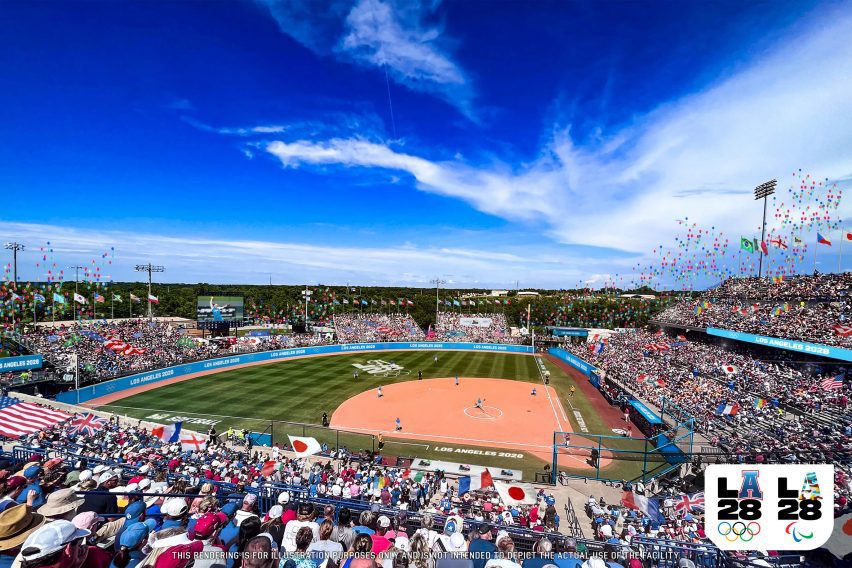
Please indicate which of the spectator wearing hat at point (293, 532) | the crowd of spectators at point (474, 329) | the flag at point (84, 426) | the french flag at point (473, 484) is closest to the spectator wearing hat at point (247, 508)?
the spectator wearing hat at point (293, 532)

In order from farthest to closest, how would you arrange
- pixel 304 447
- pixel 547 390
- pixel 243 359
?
pixel 243 359 → pixel 547 390 → pixel 304 447

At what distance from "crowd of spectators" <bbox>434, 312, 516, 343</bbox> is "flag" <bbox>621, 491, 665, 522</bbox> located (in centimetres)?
5234

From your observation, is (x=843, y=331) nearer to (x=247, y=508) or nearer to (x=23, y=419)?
(x=247, y=508)

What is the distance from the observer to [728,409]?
21.9m

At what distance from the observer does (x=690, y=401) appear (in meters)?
26.5

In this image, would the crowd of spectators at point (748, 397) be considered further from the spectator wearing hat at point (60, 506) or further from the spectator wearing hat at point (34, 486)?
the spectator wearing hat at point (34, 486)

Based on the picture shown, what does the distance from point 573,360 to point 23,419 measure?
50.4 m

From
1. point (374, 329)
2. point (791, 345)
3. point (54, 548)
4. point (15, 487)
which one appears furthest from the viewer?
point (374, 329)

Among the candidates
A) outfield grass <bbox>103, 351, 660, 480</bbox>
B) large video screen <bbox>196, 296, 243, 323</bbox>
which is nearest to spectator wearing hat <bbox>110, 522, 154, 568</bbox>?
outfield grass <bbox>103, 351, 660, 480</bbox>

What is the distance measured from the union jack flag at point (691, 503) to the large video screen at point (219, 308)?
57945mm

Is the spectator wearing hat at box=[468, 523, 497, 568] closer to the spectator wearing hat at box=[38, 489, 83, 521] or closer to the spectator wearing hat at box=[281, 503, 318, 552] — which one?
the spectator wearing hat at box=[281, 503, 318, 552]

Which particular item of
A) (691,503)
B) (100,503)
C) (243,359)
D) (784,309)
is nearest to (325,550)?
(100,503)

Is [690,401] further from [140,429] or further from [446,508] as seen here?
[140,429]

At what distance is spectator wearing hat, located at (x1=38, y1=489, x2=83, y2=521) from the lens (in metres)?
5.27
